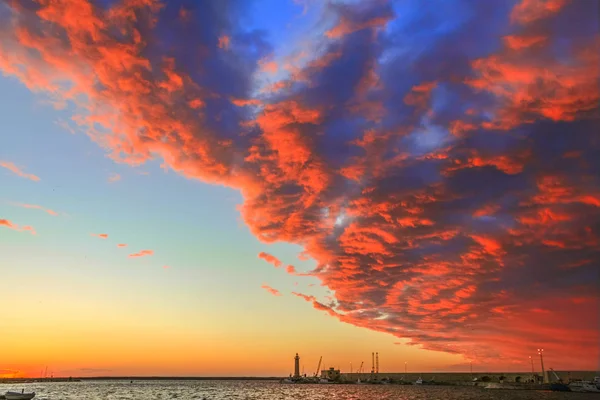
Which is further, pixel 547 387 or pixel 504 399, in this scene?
pixel 547 387

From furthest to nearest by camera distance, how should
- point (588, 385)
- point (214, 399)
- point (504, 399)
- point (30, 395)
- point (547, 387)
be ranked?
point (547, 387) < point (588, 385) < point (214, 399) < point (504, 399) < point (30, 395)

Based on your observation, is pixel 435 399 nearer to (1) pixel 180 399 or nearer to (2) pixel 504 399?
(2) pixel 504 399

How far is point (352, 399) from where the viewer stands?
13188 centimetres

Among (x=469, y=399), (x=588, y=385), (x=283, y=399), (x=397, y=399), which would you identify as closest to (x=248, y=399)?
(x=283, y=399)

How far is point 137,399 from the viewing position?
14050cm

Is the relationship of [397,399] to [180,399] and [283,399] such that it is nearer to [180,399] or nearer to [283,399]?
[283,399]

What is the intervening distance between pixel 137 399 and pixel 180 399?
13.3m

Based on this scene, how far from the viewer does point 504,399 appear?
414 ft

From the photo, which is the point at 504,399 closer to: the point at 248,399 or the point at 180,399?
the point at 248,399

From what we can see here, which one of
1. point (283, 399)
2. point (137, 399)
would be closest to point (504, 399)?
point (283, 399)

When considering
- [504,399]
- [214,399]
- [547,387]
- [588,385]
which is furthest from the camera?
[547,387]

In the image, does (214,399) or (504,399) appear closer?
(504,399)

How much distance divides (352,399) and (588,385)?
10517 cm

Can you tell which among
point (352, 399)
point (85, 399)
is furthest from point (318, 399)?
point (85, 399)
